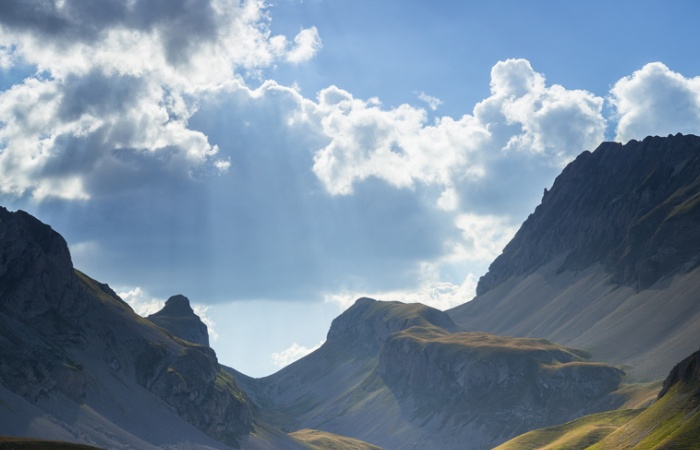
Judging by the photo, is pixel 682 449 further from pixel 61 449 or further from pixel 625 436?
pixel 61 449

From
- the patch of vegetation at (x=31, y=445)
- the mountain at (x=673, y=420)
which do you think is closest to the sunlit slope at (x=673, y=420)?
the mountain at (x=673, y=420)

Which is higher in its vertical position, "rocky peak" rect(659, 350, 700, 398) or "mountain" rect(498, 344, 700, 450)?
"rocky peak" rect(659, 350, 700, 398)

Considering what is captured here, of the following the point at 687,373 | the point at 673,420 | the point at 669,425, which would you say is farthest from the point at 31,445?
the point at 687,373

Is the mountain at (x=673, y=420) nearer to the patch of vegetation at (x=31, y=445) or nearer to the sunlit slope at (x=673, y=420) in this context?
the sunlit slope at (x=673, y=420)

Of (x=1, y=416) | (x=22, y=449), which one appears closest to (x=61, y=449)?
(x=22, y=449)

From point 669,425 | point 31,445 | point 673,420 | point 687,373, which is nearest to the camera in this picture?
point 31,445

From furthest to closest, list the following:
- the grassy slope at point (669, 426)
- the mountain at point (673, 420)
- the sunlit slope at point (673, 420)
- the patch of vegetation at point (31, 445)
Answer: the mountain at point (673, 420) < the sunlit slope at point (673, 420) < the grassy slope at point (669, 426) < the patch of vegetation at point (31, 445)

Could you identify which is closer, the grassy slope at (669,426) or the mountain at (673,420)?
the grassy slope at (669,426)

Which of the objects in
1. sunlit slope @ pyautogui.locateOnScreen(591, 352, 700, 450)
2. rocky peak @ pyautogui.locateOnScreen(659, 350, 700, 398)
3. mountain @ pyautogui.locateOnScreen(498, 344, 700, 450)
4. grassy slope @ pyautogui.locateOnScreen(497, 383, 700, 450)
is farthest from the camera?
rocky peak @ pyautogui.locateOnScreen(659, 350, 700, 398)

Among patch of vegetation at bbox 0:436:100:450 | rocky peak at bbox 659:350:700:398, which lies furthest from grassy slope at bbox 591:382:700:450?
patch of vegetation at bbox 0:436:100:450

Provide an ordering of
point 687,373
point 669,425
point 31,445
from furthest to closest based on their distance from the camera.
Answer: point 687,373 → point 669,425 → point 31,445

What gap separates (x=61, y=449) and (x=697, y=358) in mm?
122128

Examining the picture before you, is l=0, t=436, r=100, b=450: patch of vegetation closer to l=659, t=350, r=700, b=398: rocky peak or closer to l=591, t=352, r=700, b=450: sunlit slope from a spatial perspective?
l=591, t=352, r=700, b=450: sunlit slope

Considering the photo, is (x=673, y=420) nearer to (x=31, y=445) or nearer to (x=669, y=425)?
(x=669, y=425)
